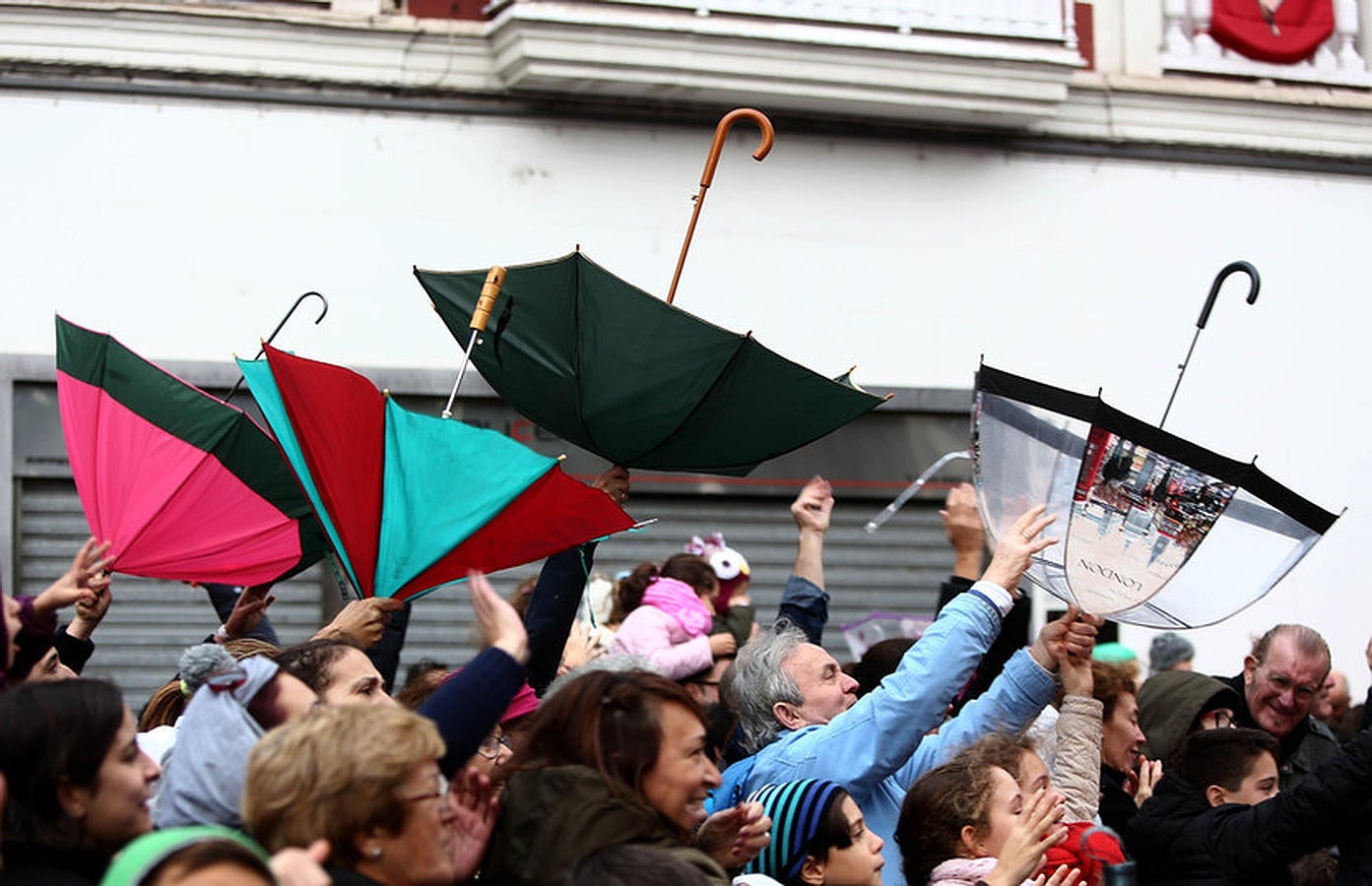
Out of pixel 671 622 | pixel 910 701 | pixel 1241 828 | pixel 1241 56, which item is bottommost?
pixel 1241 828

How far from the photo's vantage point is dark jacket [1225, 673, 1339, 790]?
6.78 meters

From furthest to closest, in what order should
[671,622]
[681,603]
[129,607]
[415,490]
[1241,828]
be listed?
[129,607] < [681,603] < [671,622] < [1241,828] < [415,490]

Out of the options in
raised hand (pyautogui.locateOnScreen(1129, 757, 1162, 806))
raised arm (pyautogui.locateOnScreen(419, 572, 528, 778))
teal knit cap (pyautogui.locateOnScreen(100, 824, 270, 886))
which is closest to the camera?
teal knit cap (pyautogui.locateOnScreen(100, 824, 270, 886))

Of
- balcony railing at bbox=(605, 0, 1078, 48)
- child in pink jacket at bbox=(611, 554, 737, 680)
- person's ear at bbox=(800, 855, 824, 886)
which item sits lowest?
person's ear at bbox=(800, 855, 824, 886)

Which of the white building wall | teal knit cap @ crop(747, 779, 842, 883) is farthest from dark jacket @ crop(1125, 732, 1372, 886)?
the white building wall

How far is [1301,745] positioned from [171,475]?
381cm

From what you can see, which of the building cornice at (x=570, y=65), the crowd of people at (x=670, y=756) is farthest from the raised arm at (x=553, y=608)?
the building cornice at (x=570, y=65)

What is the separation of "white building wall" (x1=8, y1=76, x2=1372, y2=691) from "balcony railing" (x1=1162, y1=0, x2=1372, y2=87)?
0.57 m

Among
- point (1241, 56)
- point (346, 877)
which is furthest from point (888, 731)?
point (1241, 56)

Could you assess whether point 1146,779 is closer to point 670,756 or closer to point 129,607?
point 670,756

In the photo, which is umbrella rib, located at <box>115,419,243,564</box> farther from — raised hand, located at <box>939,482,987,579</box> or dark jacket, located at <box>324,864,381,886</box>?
dark jacket, located at <box>324,864,381,886</box>

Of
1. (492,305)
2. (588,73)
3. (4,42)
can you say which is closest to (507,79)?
(588,73)

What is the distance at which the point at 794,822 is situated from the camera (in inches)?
172

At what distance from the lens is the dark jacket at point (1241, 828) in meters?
5.26
